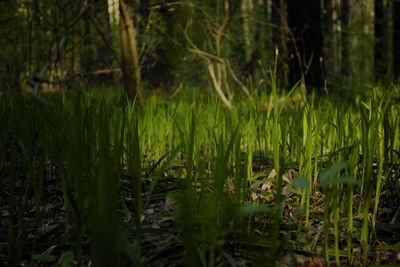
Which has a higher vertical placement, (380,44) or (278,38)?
(278,38)

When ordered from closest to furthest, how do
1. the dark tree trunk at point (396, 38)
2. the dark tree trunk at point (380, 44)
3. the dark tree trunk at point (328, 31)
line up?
the dark tree trunk at point (328, 31), the dark tree trunk at point (396, 38), the dark tree trunk at point (380, 44)

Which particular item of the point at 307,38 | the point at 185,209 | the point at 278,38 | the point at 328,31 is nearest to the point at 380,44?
the point at 328,31

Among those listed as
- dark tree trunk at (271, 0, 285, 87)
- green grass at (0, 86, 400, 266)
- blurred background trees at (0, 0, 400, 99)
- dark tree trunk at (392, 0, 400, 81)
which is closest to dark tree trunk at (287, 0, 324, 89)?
blurred background trees at (0, 0, 400, 99)

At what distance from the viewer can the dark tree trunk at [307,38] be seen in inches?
198

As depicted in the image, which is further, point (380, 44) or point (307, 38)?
point (380, 44)

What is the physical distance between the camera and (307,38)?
5.09 m

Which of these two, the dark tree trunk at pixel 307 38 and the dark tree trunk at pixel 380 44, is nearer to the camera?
the dark tree trunk at pixel 307 38

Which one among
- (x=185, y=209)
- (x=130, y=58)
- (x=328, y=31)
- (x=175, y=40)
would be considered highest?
(x=328, y=31)

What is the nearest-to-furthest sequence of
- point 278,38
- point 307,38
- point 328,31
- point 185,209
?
point 185,209, point 307,38, point 278,38, point 328,31

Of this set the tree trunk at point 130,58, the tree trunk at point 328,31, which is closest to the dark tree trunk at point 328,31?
the tree trunk at point 328,31

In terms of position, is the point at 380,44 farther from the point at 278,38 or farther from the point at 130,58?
the point at 130,58

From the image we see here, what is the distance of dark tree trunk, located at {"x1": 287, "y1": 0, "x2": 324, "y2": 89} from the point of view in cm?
502

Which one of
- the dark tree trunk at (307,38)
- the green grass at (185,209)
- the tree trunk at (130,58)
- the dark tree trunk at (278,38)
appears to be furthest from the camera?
the dark tree trunk at (278,38)

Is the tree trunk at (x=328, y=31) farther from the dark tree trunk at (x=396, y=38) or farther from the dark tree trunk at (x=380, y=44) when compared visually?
the dark tree trunk at (x=396, y=38)
